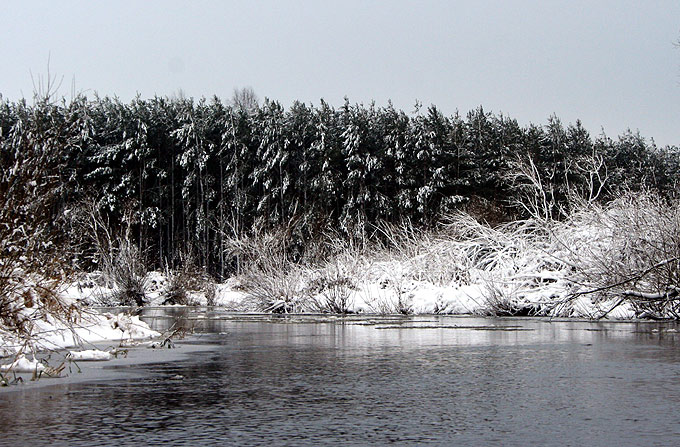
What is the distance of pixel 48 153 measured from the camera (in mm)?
13047

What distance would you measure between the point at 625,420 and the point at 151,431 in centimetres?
410

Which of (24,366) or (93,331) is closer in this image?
(24,366)

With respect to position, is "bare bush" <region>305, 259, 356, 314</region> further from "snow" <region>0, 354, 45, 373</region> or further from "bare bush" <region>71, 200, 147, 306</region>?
"snow" <region>0, 354, 45, 373</region>

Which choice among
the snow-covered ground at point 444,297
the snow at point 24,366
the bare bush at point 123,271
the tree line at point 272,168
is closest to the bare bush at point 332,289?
the snow-covered ground at point 444,297

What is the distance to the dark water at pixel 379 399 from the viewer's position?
282 inches

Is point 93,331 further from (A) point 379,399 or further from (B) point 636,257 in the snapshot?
(B) point 636,257

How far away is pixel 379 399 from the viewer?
926 centimetres

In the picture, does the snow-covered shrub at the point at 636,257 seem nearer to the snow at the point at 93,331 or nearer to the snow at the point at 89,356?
the snow at the point at 93,331

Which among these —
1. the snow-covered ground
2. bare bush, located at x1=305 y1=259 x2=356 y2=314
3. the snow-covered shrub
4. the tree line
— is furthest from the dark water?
the tree line

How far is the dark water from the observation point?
7.15m

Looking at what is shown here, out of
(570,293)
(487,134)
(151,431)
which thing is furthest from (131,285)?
(487,134)

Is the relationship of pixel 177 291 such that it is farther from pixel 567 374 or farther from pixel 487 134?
pixel 487 134

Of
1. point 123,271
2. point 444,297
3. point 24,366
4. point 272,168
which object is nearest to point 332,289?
point 444,297

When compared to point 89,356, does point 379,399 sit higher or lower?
lower
